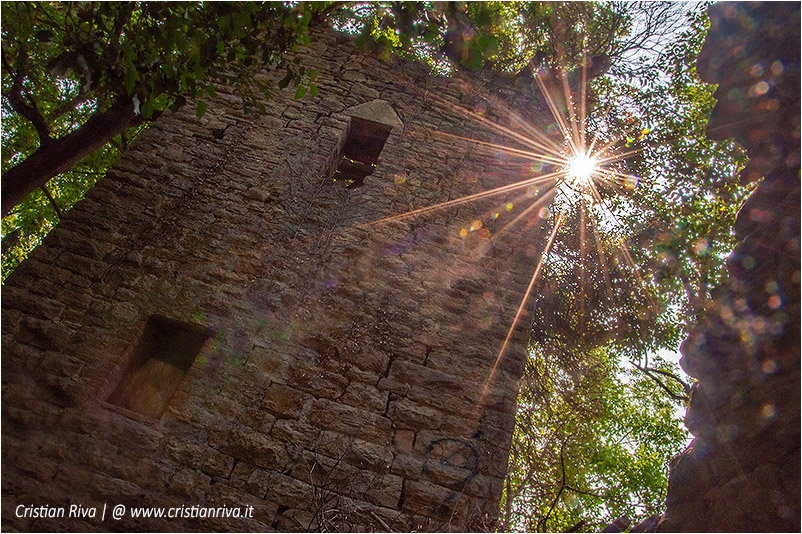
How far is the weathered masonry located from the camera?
2.89m

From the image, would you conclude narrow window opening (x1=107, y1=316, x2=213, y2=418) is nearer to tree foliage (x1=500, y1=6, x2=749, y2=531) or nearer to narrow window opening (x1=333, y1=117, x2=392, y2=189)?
narrow window opening (x1=333, y1=117, x2=392, y2=189)

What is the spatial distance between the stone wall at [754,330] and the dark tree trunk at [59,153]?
Answer: 4716 millimetres

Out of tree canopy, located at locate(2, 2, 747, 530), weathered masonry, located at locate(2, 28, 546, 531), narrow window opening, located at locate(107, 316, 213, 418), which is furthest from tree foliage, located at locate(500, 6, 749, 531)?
narrow window opening, located at locate(107, 316, 213, 418)

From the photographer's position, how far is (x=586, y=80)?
635 centimetres

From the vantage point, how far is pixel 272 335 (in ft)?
11.4

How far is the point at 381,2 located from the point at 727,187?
707 cm

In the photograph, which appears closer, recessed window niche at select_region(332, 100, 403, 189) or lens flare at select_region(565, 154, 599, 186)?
recessed window niche at select_region(332, 100, 403, 189)

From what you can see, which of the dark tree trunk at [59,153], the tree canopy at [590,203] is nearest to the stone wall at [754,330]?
the tree canopy at [590,203]

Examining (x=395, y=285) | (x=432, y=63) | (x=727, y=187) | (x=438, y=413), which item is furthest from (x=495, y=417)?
(x=727, y=187)

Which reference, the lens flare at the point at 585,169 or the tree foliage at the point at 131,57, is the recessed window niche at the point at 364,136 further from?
the lens flare at the point at 585,169

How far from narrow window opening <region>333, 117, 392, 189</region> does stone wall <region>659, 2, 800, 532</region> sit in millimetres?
3043

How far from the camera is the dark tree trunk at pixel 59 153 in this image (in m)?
3.55

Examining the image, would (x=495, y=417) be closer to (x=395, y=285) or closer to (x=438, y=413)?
(x=438, y=413)

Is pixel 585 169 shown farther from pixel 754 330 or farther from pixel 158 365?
pixel 158 365
